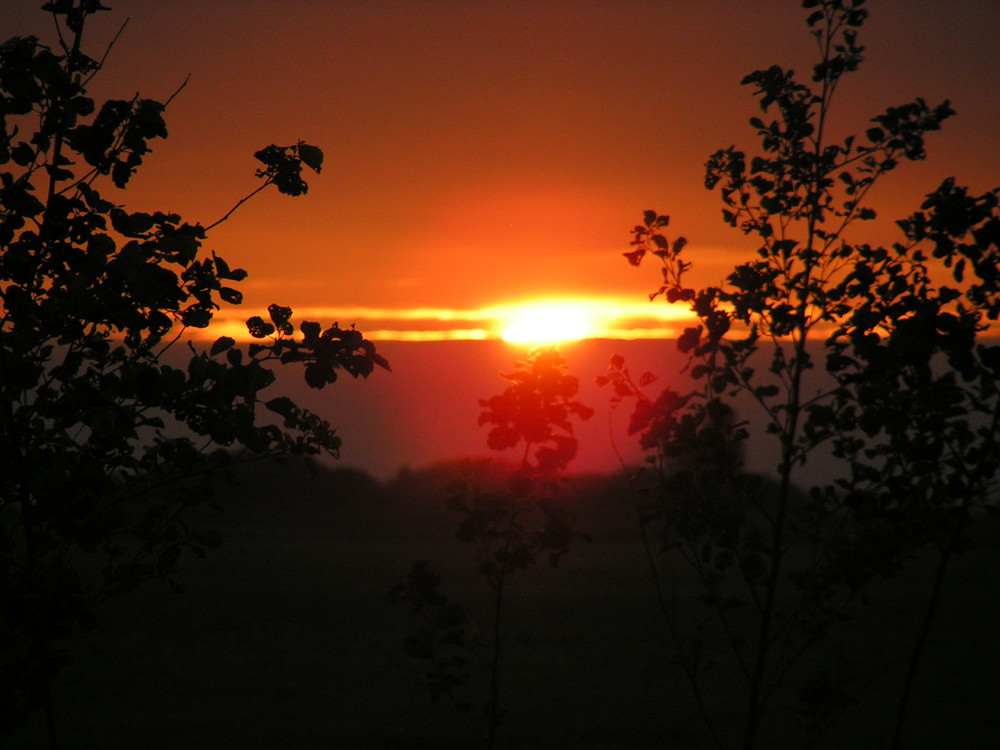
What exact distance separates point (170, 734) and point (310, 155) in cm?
771

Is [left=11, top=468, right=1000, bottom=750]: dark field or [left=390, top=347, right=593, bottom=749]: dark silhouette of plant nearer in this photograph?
[left=390, top=347, right=593, bottom=749]: dark silhouette of plant

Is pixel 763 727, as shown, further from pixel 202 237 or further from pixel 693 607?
pixel 202 237

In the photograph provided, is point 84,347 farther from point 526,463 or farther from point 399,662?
point 399,662

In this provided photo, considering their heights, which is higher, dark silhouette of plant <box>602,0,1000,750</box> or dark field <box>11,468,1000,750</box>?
dark silhouette of plant <box>602,0,1000,750</box>

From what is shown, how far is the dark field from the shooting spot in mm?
9273

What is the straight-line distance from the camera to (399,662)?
12062 millimetres

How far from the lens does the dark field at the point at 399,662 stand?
9273 mm

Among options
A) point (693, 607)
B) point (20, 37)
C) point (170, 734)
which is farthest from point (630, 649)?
point (20, 37)

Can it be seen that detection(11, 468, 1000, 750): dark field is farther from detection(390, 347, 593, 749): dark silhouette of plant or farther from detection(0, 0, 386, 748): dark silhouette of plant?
detection(0, 0, 386, 748): dark silhouette of plant

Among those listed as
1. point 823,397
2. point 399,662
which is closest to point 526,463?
point 823,397

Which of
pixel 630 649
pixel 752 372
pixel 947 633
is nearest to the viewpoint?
pixel 752 372

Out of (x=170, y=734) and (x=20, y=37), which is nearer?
(x=20, y=37)

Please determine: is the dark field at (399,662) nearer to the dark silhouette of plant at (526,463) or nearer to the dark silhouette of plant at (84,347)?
the dark silhouette of plant at (526,463)

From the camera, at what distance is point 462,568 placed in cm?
1770
